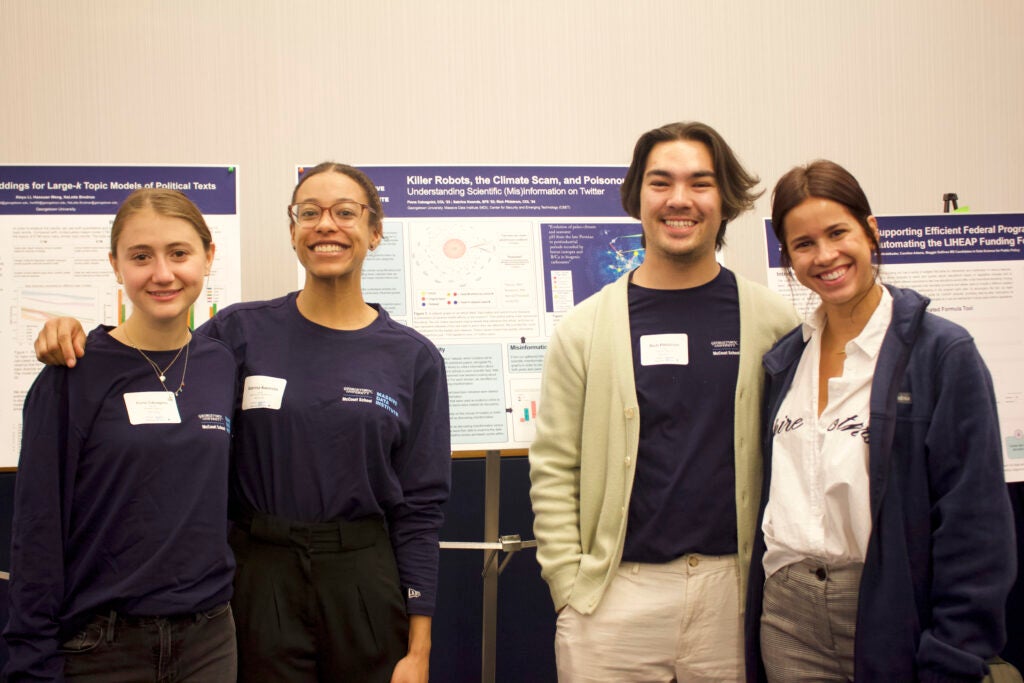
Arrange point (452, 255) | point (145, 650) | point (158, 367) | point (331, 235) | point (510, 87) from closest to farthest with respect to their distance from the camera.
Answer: point (145, 650)
point (158, 367)
point (331, 235)
point (452, 255)
point (510, 87)

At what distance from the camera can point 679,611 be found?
1611 millimetres

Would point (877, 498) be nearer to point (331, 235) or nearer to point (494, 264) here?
point (331, 235)

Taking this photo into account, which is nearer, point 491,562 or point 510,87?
point 491,562

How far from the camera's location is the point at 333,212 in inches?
66.9

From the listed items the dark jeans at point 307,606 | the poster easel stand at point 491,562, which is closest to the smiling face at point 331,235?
the dark jeans at point 307,606

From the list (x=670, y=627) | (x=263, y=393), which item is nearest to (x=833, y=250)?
(x=670, y=627)

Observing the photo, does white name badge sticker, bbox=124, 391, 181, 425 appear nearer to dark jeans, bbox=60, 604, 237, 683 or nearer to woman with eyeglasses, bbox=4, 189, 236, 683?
woman with eyeglasses, bbox=4, 189, 236, 683

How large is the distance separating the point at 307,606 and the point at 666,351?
102cm

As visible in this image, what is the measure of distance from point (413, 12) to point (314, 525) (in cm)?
249

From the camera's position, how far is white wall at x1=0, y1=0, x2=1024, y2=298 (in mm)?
3021

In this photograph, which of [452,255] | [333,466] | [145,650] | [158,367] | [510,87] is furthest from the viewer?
[510,87]

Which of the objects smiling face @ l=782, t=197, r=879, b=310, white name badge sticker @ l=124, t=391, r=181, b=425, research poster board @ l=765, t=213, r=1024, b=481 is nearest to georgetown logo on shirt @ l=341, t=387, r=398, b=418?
white name badge sticker @ l=124, t=391, r=181, b=425

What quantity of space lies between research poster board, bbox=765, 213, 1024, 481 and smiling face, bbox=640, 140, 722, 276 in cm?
85

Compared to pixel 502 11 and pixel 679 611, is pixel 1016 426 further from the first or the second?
pixel 502 11
